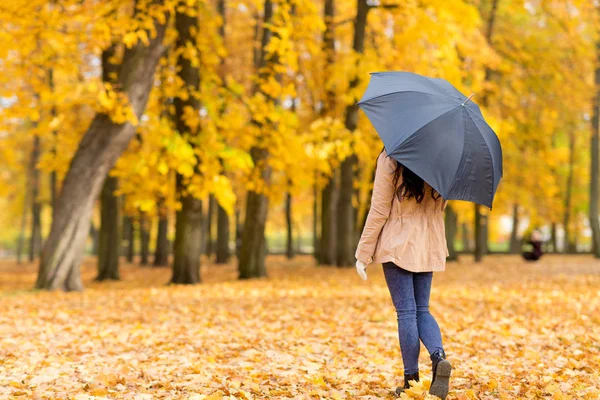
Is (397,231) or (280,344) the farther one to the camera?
(280,344)

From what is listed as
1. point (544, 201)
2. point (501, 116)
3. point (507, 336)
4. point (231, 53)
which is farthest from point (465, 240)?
point (507, 336)

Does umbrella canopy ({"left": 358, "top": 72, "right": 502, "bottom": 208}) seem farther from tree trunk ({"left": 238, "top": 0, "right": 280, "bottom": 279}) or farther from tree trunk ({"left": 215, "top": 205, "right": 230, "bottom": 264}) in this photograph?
tree trunk ({"left": 215, "top": 205, "right": 230, "bottom": 264})

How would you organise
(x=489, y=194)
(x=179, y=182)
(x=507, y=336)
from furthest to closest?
(x=179, y=182), (x=507, y=336), (x=489, y=194)

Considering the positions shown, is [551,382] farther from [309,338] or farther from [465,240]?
[465,240]

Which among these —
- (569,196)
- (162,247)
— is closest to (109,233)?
(162,247)

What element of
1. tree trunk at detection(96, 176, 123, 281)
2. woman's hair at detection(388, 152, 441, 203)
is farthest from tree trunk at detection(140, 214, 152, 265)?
woman's hair at detection(388, 152, 441, 203)

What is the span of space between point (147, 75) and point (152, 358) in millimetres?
7235

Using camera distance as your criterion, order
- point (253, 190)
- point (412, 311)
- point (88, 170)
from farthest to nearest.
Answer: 1. point (253, 190)
2. point (88, 170)
3. point (412, 311)

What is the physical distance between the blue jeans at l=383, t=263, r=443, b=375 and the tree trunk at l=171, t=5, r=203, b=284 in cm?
966

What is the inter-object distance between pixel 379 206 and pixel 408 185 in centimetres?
23

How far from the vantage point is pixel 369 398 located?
15.5 ft

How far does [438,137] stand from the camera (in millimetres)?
4324

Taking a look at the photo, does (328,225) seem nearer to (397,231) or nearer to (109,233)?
(109,233)

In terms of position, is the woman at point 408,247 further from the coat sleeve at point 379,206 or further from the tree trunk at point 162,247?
the tree trunk at point 162,247
